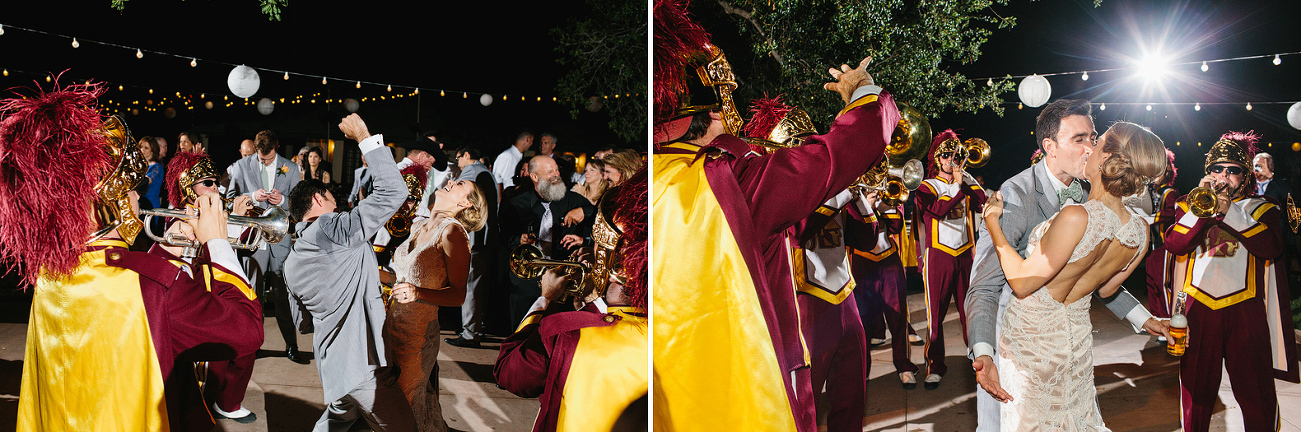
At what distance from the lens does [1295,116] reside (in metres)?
2.32

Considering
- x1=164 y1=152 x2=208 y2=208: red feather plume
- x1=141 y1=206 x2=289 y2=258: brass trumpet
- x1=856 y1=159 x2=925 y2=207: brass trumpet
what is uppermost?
x1=856 y1=159 x2=925 y2=207: brass trumpet

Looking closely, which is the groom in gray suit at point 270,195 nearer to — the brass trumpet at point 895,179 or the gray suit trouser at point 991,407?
the brass trumpet at point 895,179

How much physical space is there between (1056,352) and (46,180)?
3.10 meters

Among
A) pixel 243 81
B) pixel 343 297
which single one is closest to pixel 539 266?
pixel 343 297

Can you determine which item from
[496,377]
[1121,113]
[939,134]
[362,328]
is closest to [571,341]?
[496,377]

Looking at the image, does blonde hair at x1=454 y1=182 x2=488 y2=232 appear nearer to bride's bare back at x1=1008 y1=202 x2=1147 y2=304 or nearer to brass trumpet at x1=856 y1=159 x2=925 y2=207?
brass trumpet at x1=856 y1=159 x2=925 y2=207

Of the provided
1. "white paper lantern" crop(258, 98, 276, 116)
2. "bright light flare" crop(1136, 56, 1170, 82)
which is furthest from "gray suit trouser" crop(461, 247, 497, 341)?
"bright light flare" crop(1136, 56, 1170, 82)

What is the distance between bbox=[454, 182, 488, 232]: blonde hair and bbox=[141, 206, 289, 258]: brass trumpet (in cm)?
60

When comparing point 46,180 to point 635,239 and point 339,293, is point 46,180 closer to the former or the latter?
point 339,293

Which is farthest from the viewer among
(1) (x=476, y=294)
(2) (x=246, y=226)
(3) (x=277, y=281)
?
(1) (x=476, y=294)

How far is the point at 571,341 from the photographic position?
7.29 feet

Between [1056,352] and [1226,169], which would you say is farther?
[1226,169]

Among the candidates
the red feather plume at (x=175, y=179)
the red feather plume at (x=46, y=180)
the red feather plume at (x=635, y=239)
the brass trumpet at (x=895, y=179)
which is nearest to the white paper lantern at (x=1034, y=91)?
the brass trumpet at (x=895, y=179)

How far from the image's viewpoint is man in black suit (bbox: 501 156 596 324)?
288 cm
